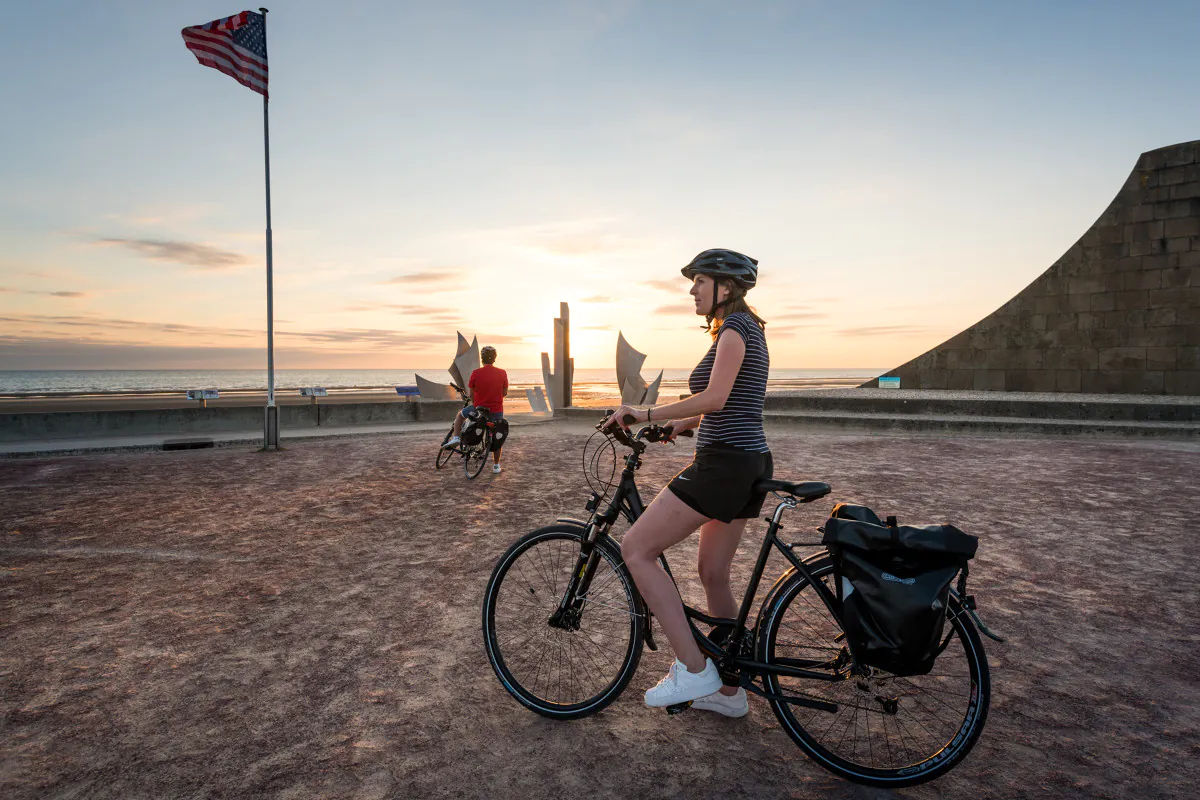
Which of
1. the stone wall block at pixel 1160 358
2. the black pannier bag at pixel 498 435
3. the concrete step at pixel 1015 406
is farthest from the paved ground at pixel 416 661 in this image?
the stone wall block at pixel 1160 358

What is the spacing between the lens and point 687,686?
2.70 meters

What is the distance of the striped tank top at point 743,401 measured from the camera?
2.65 meters

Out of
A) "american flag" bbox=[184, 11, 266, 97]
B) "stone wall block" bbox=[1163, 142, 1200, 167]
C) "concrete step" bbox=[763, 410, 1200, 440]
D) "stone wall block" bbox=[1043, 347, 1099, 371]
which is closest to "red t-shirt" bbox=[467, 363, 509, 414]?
"american flag" bbox=[184, 11, 266, 97]

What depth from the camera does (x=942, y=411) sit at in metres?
16.1

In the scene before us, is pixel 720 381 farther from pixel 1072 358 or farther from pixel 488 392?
pixel 1072 358

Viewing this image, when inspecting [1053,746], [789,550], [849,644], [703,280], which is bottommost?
[1053,746]

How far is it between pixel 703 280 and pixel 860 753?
1.99m

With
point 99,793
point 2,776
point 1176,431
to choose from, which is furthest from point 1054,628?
point 1176,431

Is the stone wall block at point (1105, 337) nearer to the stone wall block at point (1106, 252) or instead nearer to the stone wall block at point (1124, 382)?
the stone wall block at point (1124, 382)

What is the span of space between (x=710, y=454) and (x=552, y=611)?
1132 mm

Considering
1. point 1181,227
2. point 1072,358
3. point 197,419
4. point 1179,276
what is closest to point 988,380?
point 1072,358

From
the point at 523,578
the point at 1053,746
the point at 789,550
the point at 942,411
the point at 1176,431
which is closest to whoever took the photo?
the point at 789,550

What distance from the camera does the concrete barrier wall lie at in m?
14.0

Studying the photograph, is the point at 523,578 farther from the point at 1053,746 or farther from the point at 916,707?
the point at 1053,746
